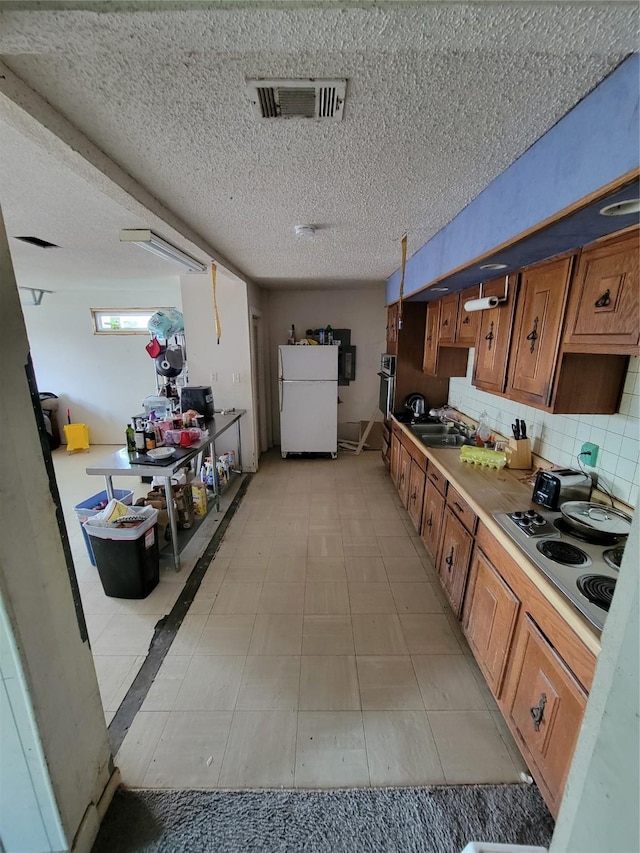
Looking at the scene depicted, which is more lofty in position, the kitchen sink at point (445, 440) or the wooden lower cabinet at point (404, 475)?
the kitchen sink at point (445, 440)

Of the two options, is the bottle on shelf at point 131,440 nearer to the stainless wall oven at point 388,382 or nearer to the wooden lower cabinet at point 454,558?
the wooden lower cabinet at point 454,558

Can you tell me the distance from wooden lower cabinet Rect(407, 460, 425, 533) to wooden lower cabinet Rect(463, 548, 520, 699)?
0.94 m

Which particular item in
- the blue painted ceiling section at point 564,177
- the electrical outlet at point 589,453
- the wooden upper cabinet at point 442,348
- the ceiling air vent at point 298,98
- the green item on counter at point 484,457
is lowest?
the green item on counter at point 484,457

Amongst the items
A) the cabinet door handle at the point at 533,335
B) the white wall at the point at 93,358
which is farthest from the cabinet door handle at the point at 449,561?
the white wall at the point at 93,358

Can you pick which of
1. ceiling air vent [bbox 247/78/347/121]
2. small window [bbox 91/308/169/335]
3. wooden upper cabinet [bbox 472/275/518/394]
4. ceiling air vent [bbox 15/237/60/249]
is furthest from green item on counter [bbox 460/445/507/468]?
small window [bbox 91/308/169/335]

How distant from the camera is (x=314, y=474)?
419 cm

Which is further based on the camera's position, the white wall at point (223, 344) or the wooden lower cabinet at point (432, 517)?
the white wall at point (223, 344)

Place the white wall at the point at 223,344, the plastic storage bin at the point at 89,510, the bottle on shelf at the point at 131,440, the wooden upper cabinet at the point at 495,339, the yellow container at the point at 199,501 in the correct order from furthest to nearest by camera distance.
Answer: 1. the white wall at the point at 223,344
2. the yellow container at the point at 199,501
3. the bottle on shelf at the point at 131,440
4. the plastic storage bin at the point at 89,510
5. the wooden upper cabinet at the point at 495,339

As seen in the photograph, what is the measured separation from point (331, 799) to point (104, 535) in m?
1.76

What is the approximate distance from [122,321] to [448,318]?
15.8 ft

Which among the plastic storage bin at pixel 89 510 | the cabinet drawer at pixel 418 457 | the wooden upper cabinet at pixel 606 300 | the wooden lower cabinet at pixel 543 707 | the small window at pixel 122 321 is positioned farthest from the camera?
the small window at pixel 122 321

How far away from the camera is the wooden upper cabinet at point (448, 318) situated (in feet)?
8.84

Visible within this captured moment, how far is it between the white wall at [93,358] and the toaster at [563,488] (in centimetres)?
516

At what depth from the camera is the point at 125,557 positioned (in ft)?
6.90
